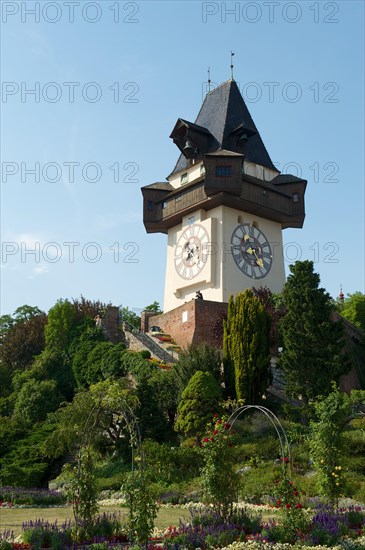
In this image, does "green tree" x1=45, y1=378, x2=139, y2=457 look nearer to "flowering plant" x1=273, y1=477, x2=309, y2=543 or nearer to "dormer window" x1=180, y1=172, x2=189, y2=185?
"flowering plant" x1=273, y1=477, x2=309, y2=543

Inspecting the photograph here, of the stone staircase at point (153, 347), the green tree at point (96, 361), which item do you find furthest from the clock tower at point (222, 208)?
the green tree at point (96, 361)

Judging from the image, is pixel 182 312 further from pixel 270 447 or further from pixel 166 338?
pixel 270 447

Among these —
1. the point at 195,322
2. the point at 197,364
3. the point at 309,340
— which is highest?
the point at 195,322

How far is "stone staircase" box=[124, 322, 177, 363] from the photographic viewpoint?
30009 millimetres

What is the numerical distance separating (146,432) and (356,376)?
1383 cm

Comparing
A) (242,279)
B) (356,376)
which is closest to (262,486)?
(356,376)

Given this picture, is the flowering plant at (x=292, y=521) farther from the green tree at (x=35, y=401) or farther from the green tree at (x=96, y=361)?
the green tree at (x=96, y=361)

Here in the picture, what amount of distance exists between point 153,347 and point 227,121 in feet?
51.6

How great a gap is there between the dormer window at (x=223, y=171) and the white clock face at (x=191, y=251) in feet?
10.3

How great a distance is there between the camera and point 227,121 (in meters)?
40.2

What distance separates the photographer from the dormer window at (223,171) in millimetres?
35906

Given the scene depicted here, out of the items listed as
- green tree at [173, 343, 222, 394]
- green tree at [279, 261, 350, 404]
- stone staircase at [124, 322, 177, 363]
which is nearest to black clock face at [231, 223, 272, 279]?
stone staircase at [124, 322, 177, 363]

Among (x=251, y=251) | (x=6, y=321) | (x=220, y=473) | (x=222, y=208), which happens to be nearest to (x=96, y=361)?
(x=222, y=208)

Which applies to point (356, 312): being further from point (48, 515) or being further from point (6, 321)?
point (48, 515)
